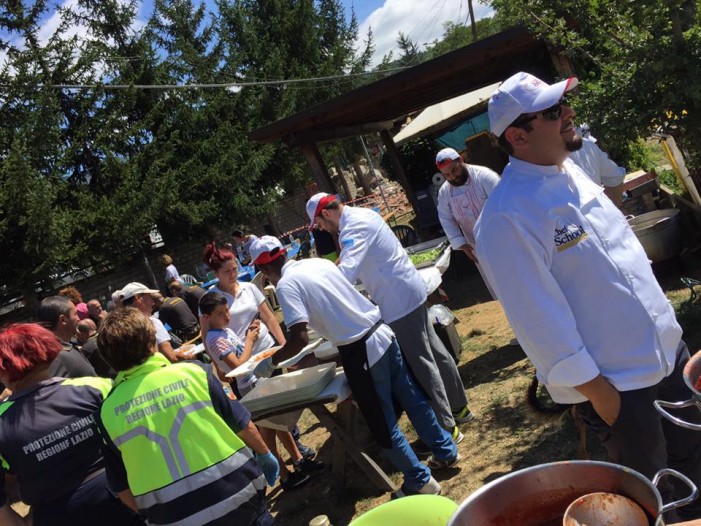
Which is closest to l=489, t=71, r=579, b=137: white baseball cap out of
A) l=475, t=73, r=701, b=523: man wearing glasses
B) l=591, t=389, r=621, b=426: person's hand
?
l=475, t=73, r=701, b=523: man wearing glasses

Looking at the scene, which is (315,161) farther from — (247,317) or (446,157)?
(247,317)

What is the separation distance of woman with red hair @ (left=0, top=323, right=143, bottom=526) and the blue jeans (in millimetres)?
1729

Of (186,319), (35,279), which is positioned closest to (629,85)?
(186,319)

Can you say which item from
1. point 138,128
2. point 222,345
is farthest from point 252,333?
point 138,128

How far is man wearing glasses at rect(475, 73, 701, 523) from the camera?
1.93 meters

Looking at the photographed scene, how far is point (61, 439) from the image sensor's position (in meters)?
2.97

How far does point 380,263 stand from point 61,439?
234cm

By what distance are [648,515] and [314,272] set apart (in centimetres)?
290

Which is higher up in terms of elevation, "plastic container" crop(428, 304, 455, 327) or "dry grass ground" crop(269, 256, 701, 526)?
"plastic container" crop(428, 304, 455, 327)

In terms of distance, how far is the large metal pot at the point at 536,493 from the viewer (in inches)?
53.4

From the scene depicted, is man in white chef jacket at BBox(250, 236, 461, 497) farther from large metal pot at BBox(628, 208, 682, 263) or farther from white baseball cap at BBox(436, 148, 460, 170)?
large metal pot at BBox(628, 208, 682, 263)

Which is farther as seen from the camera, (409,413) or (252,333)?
(252,333)

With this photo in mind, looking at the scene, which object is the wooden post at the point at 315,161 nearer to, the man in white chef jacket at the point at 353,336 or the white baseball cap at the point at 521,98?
the man in white chef jacket at the point at 353,336

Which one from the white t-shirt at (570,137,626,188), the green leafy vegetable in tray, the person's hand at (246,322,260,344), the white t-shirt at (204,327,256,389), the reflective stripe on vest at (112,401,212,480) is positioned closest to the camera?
the reflective stripe on vest at (112,401,212,480)
